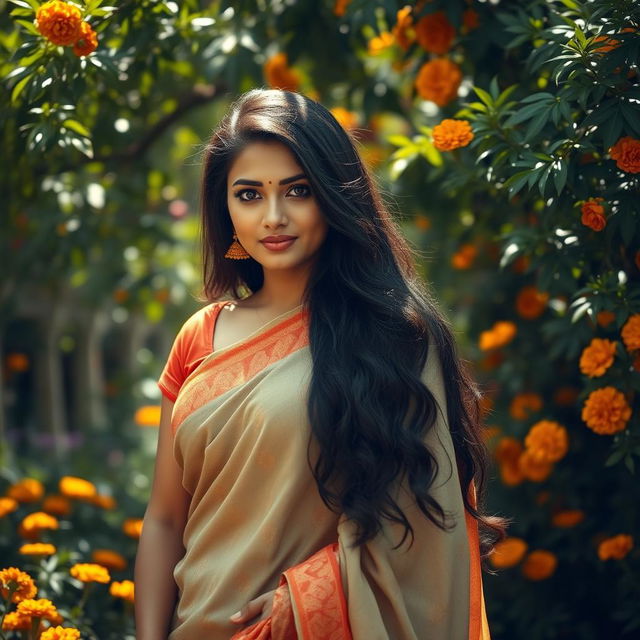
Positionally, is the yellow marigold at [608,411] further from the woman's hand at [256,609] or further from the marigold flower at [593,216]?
the woman's hand at [256,609]

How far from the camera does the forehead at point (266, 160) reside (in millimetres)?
2158

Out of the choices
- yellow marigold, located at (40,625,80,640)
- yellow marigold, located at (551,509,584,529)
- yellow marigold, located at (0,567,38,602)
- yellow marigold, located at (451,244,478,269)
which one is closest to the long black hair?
yellow marigold, located at (40,625,80,640)

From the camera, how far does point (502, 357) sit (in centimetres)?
408

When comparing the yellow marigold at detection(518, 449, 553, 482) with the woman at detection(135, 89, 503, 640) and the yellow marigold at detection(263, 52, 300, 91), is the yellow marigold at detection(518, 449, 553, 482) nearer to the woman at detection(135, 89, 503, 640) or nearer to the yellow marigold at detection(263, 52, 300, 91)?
the woman at detection(135, 89, 503, 640)

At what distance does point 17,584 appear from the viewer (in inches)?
90.4

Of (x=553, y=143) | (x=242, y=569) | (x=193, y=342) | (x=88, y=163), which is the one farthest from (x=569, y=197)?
(x=88, y=163)

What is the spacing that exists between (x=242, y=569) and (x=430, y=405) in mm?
556

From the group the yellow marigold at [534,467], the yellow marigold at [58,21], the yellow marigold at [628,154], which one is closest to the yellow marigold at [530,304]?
the yellow marigold at [534,467]

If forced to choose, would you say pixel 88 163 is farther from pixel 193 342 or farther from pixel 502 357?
pixel 502 357

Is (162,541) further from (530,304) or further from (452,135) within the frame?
(530,304)

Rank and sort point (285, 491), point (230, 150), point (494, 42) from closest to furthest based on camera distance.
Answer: point (285, 491), point (230, 150), point (494, 42)

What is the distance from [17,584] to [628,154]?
1.82 metres

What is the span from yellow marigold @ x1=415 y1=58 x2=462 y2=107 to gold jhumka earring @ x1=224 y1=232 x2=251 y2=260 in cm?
98

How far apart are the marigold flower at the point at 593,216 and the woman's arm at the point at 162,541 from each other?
115 cm
